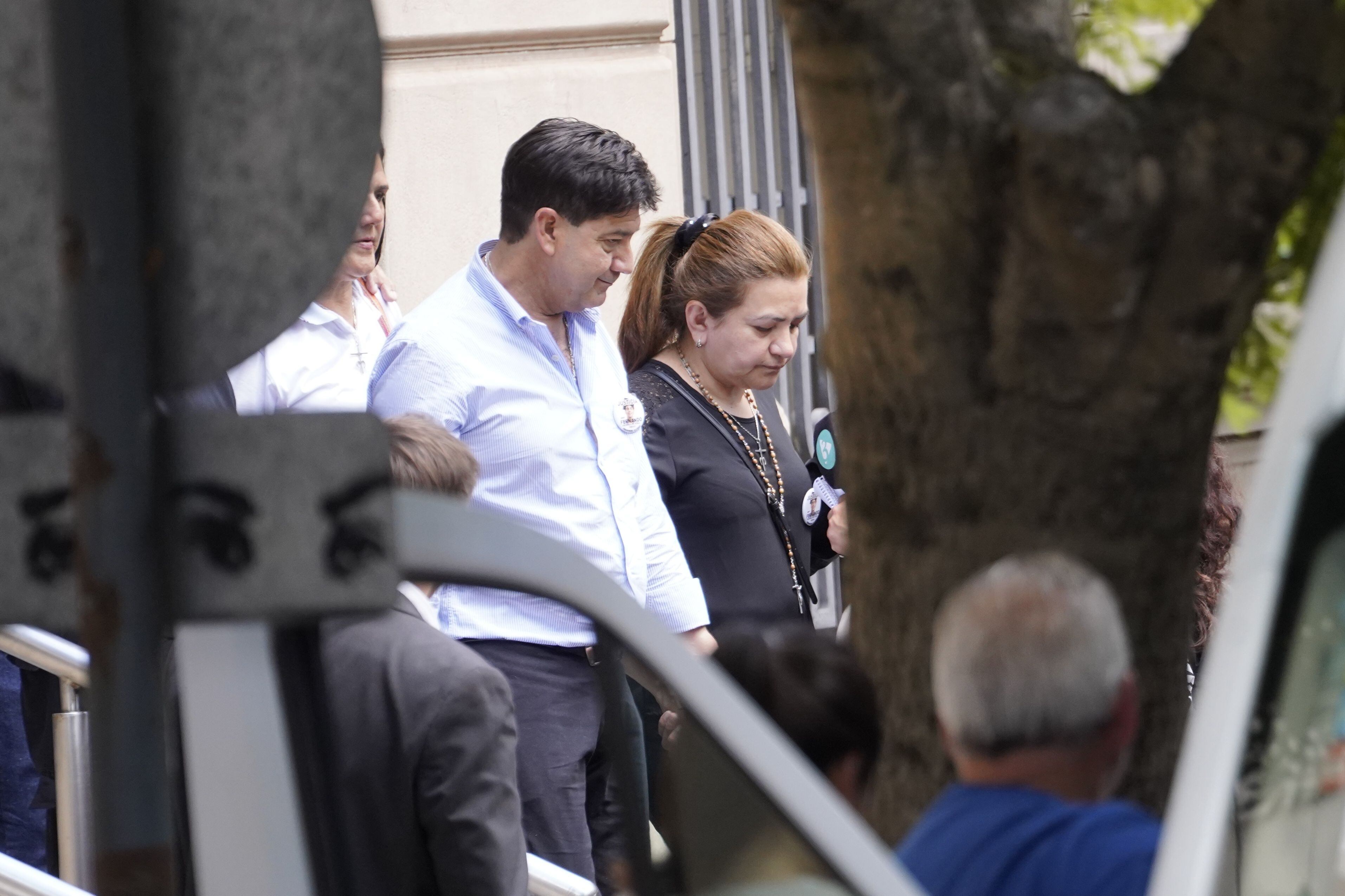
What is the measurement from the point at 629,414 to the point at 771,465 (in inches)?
19.2

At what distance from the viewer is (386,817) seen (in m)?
1.75

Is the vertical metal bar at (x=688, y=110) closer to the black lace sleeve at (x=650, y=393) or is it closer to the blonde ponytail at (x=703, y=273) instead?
the blonde ponytail at (x=703, y=273)

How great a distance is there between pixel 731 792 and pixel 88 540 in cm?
83

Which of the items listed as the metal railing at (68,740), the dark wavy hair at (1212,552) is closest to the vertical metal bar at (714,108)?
the dark wavy hair at (1212,552)

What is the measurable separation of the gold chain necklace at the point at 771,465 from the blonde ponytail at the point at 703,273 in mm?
93

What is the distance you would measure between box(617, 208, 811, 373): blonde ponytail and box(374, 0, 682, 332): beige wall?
2.87 meters

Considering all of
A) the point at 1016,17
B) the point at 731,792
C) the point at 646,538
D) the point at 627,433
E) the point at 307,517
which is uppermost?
the point at 1016,17

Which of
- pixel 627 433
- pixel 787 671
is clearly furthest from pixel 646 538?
pixel 787 671

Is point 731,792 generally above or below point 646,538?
above

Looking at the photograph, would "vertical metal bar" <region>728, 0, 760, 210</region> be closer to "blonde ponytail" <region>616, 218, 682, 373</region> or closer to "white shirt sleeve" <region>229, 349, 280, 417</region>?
"blonde ponytail" <region>616, 218, 682, 373</region>

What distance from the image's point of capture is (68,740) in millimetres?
3492

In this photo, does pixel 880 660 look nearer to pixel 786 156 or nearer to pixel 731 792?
pixel 731 792

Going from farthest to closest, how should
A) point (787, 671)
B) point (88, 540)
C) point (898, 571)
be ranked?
point (787, 671) → point (898, 571) → point (88, 540)

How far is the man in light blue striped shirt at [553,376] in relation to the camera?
354cm
